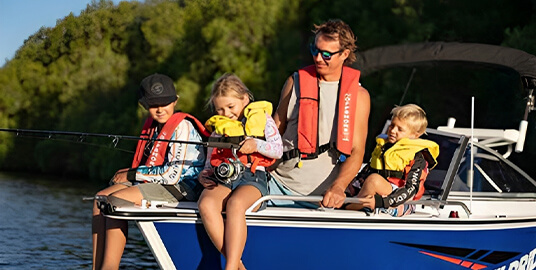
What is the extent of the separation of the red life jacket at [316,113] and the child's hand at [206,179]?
637 millimetres

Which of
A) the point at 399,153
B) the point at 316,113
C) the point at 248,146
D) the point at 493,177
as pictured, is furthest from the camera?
the point at 493,177

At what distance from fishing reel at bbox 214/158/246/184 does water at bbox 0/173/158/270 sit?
4780mm

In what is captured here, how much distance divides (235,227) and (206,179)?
17.7 inches

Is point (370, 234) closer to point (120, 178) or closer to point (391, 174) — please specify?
point (391, 174)

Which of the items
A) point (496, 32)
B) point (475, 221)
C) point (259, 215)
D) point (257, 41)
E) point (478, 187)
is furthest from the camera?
point (257, 41)

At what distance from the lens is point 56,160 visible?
25.2 m

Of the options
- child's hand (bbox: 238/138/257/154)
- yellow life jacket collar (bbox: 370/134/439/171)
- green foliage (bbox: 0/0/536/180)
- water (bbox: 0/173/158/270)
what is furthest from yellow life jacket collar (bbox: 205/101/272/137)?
green foliage (bbox: 0/0/536/180)

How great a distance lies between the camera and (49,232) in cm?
1270

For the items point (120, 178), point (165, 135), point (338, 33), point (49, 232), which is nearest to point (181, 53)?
point (49, 232)

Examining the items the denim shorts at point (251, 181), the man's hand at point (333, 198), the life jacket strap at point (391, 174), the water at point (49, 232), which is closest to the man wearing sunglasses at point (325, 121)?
the man's hand at point (333, 198)

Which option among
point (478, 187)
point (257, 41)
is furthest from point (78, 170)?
point (478, 187)

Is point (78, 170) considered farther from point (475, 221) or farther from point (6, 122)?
point (475, 221)

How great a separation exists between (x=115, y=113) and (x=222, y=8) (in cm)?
518

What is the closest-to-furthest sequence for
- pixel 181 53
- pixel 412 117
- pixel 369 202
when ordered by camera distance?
pixel 369 202 → pixel 412 117 → pixel 181 53
